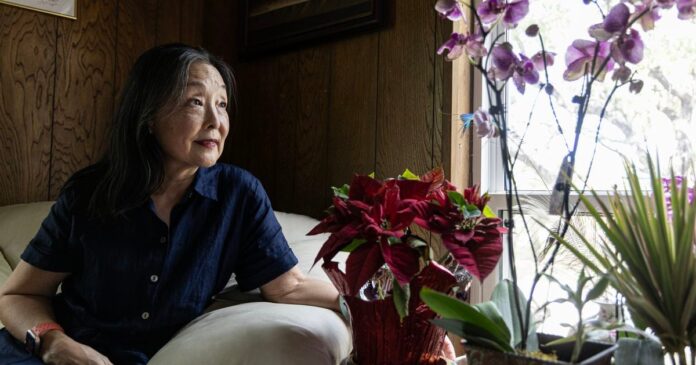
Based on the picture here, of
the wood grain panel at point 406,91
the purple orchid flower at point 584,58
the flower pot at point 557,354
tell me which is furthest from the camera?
the wood grain panel at point 406,91

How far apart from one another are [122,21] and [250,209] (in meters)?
1.14

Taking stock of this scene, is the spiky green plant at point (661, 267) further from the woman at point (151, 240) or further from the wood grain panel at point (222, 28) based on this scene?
the wood grain panel at point (222, 28)

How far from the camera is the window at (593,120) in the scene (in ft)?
4.52


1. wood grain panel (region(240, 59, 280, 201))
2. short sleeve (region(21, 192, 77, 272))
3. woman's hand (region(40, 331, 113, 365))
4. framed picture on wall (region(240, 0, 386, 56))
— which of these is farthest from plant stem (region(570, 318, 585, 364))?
wood grain panel (region(240, 59, 280, 201))

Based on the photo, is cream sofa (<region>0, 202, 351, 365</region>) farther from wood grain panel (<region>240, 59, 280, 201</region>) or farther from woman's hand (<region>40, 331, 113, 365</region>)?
wood grain panel (<region>240, 59, 280, 201</region>)

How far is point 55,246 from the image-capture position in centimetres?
136

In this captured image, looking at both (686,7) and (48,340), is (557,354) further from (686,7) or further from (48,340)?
(48,340)

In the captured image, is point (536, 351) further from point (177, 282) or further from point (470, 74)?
point (470, 74)

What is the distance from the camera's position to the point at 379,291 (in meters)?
1.00

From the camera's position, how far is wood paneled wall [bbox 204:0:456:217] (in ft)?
5.66

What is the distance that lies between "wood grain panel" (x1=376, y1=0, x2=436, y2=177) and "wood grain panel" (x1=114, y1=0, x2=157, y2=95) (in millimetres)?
943

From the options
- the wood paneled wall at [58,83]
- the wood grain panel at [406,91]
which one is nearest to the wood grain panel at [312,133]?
the wood grain panel at [406,91]

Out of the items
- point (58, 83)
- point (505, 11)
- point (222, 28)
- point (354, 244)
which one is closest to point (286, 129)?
point (222, 28)

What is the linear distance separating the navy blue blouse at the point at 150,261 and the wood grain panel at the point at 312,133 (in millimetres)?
589
